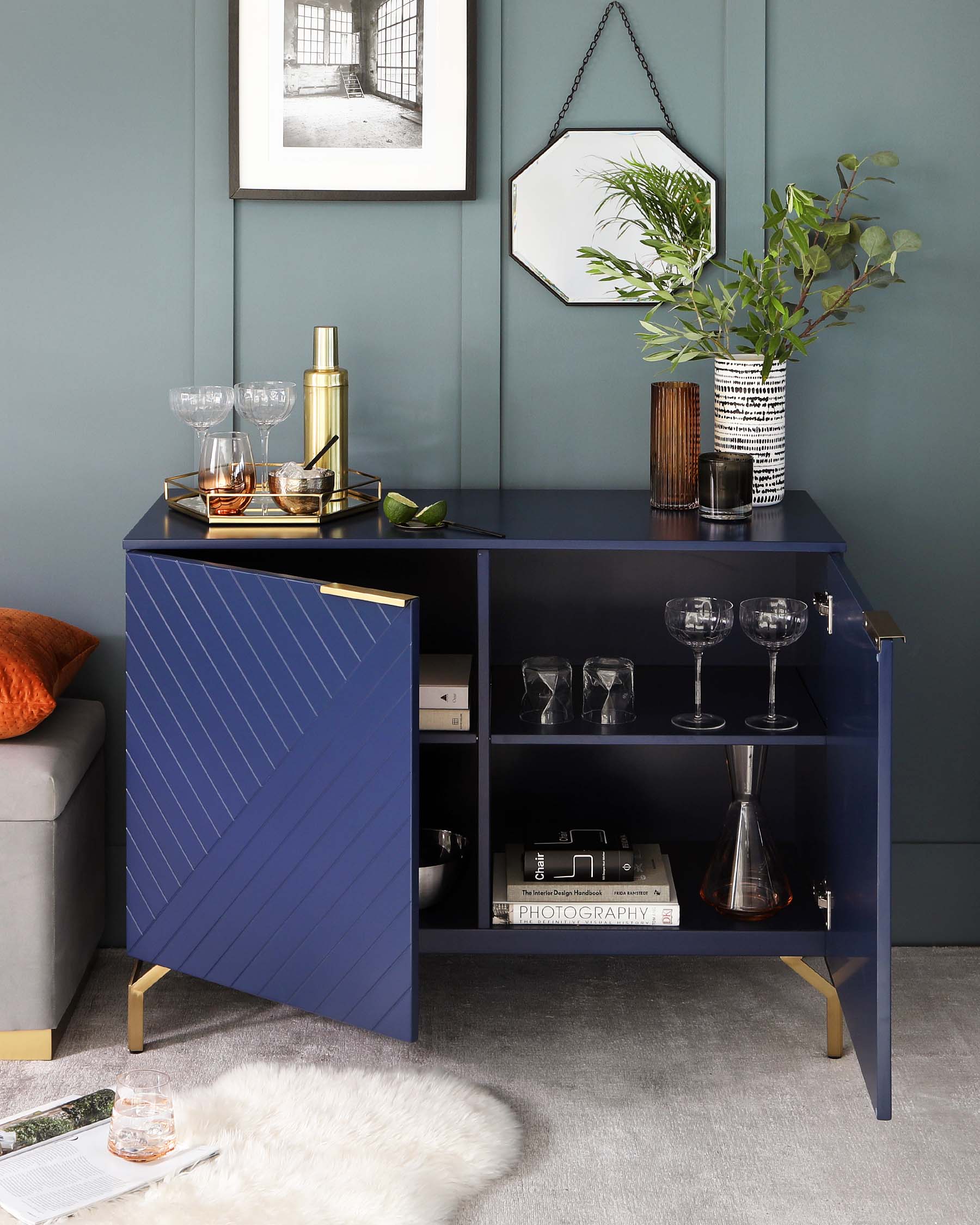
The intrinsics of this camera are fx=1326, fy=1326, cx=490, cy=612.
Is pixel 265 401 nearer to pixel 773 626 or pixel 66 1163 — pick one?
pixel 773 626

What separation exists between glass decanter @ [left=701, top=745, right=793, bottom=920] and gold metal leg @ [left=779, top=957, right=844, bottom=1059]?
4.5 inches

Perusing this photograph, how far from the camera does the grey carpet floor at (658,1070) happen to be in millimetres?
2234

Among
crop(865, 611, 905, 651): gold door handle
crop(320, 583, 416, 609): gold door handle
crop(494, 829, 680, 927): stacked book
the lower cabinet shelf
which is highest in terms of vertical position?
crop(320, 583, 416, 609): gold door handle

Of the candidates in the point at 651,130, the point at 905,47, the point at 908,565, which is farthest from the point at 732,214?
the point at 908,565

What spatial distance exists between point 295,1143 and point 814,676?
1.38 m

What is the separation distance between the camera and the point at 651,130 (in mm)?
2895

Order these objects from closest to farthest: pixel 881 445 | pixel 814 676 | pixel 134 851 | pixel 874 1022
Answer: pixel 874 1022
pixel 134 851
pixel 814 676
pixel 881 445

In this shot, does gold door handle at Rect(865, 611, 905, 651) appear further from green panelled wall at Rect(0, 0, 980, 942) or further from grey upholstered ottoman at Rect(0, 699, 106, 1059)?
grey upholstered ottoman at Rect(0, 699, 106, 1059)

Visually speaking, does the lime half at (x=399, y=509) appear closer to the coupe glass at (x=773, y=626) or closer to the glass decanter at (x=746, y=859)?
the coupe glass at (x=773, y=626)

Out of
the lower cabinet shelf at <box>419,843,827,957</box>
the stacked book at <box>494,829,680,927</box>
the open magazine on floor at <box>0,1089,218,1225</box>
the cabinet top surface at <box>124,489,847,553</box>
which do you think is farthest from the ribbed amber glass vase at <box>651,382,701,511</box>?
the open magazine on floor at <box>0,1089,218,1225</box>

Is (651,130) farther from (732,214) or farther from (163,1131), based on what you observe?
(163,1131)

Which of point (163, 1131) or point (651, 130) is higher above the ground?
point (651, 130)

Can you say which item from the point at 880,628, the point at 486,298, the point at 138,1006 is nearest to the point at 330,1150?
the point at 138,1006

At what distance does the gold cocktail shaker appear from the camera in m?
2.75
